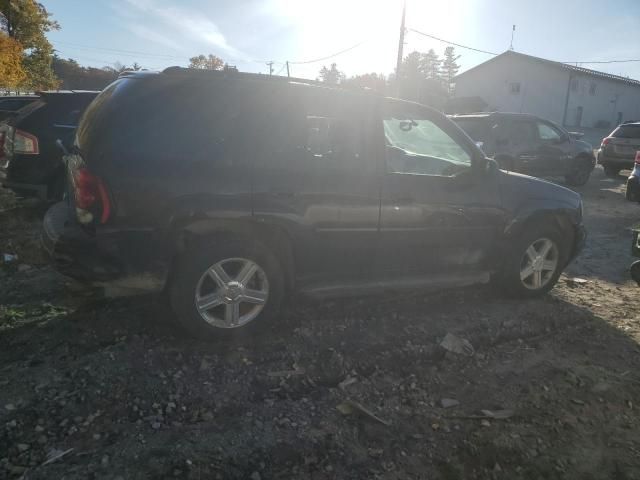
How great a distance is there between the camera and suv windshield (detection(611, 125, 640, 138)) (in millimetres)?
15625

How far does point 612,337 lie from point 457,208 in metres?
1.68

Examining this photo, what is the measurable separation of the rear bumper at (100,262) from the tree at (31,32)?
3968cm

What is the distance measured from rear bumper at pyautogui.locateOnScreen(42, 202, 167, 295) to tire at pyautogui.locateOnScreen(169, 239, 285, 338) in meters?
0.20

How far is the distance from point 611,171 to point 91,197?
17222mm

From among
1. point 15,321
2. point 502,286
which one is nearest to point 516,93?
point 502,286

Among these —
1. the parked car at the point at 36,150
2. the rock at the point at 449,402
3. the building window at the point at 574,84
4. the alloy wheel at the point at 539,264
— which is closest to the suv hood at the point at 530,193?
the alloy wheel at the point at 539,264

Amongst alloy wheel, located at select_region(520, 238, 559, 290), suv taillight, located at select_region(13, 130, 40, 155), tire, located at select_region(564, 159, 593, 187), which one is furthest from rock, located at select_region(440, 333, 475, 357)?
tire, located at select_region(564, 159, 593, 187)

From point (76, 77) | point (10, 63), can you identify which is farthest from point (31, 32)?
point (76, 77)

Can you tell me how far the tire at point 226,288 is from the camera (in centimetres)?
342

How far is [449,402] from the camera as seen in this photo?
3.12 m

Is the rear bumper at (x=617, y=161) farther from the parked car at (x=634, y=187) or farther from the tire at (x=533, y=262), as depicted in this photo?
the tire at (x=533, y=262)

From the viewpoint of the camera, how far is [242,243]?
352 cm

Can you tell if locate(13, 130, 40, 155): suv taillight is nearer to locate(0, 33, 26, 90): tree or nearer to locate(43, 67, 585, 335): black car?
locate(43, 67, 585, 335): black car

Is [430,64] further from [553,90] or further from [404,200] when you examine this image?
[404,200]
